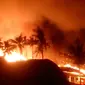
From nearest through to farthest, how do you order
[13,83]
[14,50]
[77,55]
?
[13,83]
[77,55]
[14,50]

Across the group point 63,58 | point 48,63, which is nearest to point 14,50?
point 63,58

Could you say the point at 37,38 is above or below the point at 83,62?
above

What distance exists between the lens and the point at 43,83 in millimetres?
7613

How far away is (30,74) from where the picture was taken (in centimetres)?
766

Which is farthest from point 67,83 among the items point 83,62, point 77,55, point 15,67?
point 83,62

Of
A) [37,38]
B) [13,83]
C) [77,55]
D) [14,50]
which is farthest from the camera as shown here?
[14,50]

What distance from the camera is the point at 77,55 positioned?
64125 mm

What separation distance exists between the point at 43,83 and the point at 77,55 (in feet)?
187

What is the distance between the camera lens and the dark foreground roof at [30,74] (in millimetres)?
7543

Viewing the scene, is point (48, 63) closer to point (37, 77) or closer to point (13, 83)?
point (37, 77)

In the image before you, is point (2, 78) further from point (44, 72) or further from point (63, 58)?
point (63, 58)

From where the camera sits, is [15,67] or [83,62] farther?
[83,62]

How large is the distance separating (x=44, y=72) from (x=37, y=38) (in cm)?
6055

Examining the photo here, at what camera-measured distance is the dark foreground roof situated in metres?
7.54
